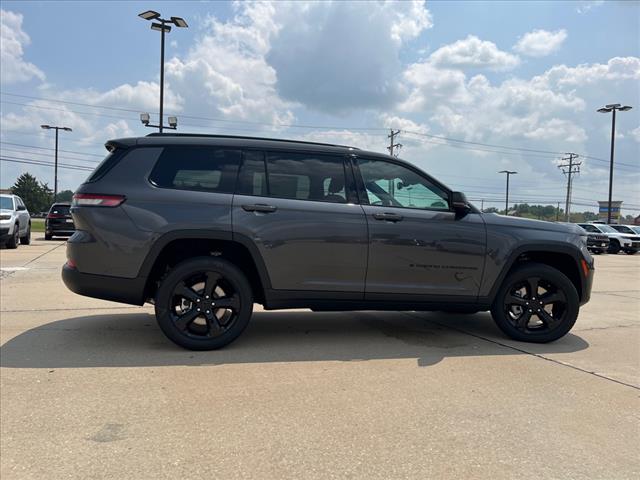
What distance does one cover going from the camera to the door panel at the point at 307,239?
4.42 metres

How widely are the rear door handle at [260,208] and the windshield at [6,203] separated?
12916 mm

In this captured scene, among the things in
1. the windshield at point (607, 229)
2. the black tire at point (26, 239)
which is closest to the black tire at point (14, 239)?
the black tire at point (26, 239)

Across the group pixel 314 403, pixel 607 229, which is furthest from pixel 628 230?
pixel 314 403

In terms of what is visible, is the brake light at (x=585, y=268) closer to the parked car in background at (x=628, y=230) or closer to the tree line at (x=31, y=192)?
the parked car in background at (x=628, y=230)

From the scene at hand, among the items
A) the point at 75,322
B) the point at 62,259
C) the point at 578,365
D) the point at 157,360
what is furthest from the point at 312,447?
the point at 62,259

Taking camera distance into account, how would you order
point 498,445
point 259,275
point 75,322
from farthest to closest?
point 75,322 → point 259,275 → point 498,445

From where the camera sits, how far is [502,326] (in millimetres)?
5109

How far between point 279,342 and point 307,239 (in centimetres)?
110

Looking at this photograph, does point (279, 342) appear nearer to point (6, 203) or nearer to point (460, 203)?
point (460, 203)

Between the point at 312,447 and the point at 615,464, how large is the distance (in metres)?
1.63

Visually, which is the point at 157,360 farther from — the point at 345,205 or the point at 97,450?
the point at 345,205

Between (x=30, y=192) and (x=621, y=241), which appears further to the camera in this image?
(x=30, y=192)

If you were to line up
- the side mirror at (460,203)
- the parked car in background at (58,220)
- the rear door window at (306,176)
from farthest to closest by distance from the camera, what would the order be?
the parked car in background at (58,220)
the side mirror at (460,203)
the rear door window at (306,176)

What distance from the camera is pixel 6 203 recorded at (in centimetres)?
1447
